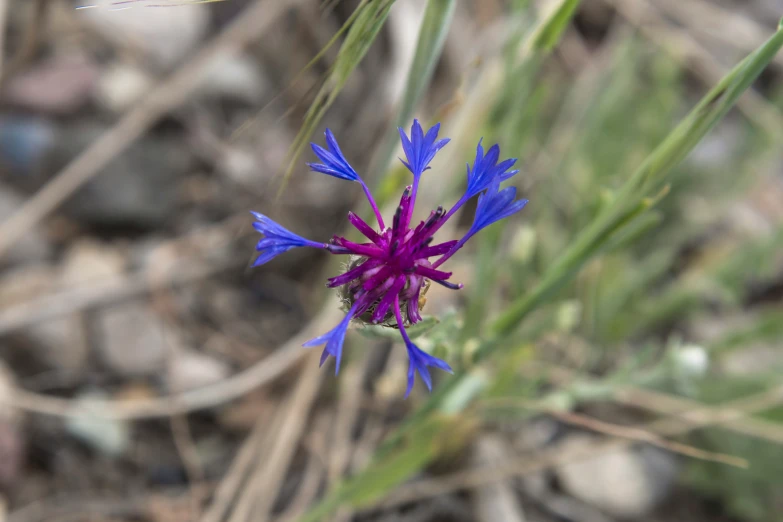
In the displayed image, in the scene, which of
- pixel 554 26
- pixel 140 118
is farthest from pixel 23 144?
pixel 554 26

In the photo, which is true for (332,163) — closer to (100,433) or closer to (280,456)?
(280,456)

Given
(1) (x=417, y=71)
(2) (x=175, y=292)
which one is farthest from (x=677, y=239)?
(2) (x=175, y=292)

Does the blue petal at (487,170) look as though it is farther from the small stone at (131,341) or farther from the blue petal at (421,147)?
the small stone at (131,341)

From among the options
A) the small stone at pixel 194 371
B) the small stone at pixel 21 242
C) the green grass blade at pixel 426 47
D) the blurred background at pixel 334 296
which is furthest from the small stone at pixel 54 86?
the green grass blade at pixel 426 47

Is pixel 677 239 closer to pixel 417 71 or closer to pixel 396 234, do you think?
pixel 417 71

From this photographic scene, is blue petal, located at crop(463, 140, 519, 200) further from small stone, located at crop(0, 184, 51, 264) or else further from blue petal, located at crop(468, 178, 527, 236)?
small stone, located at crop(0, 184, 51, 264)

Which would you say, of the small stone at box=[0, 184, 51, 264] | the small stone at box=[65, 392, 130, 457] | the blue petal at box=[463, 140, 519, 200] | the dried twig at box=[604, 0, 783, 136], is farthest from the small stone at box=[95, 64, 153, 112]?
the dried twig at box=[604, 0, 783, 136]

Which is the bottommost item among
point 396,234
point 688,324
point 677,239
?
point 396,234
